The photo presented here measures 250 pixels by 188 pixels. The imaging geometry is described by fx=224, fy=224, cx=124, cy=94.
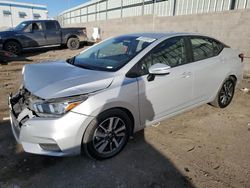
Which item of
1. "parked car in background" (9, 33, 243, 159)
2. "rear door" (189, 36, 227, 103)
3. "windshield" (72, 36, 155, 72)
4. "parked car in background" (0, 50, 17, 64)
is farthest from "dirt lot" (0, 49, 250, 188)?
"parked car in background" (0, 50, 17, 64)

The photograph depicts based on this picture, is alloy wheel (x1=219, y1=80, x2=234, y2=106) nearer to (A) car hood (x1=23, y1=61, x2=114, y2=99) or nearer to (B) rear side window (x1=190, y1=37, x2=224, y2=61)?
(B) rear side window (x1=190, y1=37, x2=224, y2=61)

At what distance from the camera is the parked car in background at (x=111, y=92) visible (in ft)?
8.18

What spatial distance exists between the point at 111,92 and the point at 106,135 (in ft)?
1.90

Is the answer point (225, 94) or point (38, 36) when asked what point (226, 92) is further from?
point (38, 36)

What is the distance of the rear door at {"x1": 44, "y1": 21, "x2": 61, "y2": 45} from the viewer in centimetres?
1293

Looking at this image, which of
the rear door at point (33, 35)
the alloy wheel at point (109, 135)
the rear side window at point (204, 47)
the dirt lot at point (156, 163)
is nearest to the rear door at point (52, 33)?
the rear door at point (33, 35)

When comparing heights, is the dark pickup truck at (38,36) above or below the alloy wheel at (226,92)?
above

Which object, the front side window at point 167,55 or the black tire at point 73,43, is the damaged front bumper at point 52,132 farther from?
the black tire at point 73,43

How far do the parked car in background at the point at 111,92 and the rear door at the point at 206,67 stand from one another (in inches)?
0.6

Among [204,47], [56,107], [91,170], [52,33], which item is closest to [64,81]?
[56,107]

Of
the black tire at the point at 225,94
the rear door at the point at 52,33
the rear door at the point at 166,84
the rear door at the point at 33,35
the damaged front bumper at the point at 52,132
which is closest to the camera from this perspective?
the damaged front bumper at the point at 52,132

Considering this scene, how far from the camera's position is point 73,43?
1405 cm

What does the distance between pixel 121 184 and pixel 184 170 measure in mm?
824

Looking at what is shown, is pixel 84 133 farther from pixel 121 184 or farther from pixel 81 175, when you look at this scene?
pixel 121 184
